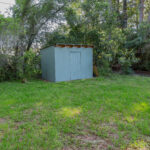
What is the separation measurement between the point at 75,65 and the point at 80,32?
3.07 meters

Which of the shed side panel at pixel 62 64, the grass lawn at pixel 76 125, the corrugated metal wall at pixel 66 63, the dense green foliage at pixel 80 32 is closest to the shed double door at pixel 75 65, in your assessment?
the corrugated metal wall at pixel 66 63

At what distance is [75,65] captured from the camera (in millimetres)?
6754

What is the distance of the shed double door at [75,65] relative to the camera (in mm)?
6641

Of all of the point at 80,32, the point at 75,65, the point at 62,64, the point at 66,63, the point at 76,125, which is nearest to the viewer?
the point at 76,125

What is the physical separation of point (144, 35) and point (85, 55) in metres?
4.28

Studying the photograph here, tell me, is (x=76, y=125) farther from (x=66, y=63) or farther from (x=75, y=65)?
(x=75, y=65)

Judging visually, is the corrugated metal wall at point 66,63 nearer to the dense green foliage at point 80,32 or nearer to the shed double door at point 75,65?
the shed double door at point 75,65

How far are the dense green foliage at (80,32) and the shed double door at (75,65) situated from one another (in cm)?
146

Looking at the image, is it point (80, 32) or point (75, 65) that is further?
point (80, 32)

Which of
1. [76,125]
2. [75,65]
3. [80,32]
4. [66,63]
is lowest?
[76,125]

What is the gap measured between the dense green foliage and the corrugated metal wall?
38.4 inches

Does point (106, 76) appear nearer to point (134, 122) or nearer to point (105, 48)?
point (105, 48)

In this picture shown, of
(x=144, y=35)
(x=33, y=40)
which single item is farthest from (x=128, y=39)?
(x=33, y=40)

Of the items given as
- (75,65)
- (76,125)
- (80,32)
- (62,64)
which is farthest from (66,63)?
(76,125)
